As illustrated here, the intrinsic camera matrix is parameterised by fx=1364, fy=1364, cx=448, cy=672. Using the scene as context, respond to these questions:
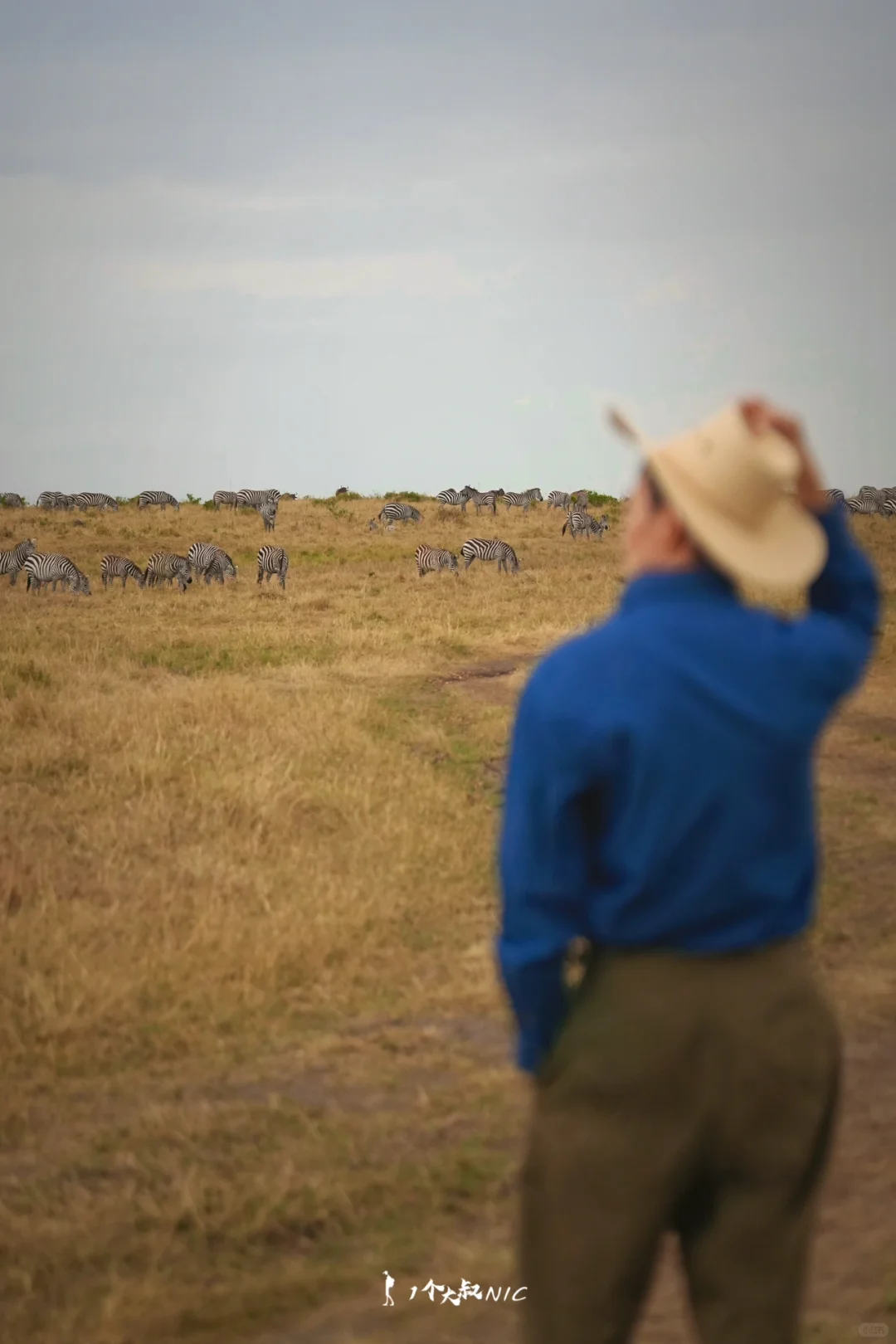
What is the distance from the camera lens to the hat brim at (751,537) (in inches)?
81.4

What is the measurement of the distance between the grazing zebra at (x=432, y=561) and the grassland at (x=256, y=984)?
13.3 m

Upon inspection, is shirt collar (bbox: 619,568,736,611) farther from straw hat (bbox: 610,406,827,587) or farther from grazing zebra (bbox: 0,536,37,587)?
grazing zebra (bbox: 0,536,37,587)

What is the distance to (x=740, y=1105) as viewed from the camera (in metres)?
2.06

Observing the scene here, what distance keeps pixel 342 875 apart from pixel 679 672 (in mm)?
5106

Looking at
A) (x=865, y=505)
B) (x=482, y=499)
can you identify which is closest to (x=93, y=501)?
(x=482, y=499)

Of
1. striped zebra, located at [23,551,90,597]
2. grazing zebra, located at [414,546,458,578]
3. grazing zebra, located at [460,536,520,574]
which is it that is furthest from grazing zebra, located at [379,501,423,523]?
striped zebra, located at [23,551,90,597]

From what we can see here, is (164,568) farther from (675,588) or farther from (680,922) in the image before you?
(680,922)

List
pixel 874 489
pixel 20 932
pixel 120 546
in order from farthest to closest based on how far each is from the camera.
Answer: pixel 874 489
pixel 120 546
pixel 20 932

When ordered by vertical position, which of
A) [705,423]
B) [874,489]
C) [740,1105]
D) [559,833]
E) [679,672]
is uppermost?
[874,489]

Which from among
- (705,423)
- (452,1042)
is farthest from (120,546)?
(705,423)

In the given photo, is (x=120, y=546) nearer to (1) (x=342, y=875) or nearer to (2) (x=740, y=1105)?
(1) (x=342, y=875)

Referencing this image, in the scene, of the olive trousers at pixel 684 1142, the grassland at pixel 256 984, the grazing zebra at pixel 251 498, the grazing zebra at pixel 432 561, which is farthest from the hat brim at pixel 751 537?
the grazing zebra at pixel 251 498

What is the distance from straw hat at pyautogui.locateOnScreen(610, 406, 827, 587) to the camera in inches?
82.0

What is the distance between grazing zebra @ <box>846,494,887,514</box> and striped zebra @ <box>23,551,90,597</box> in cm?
2749
